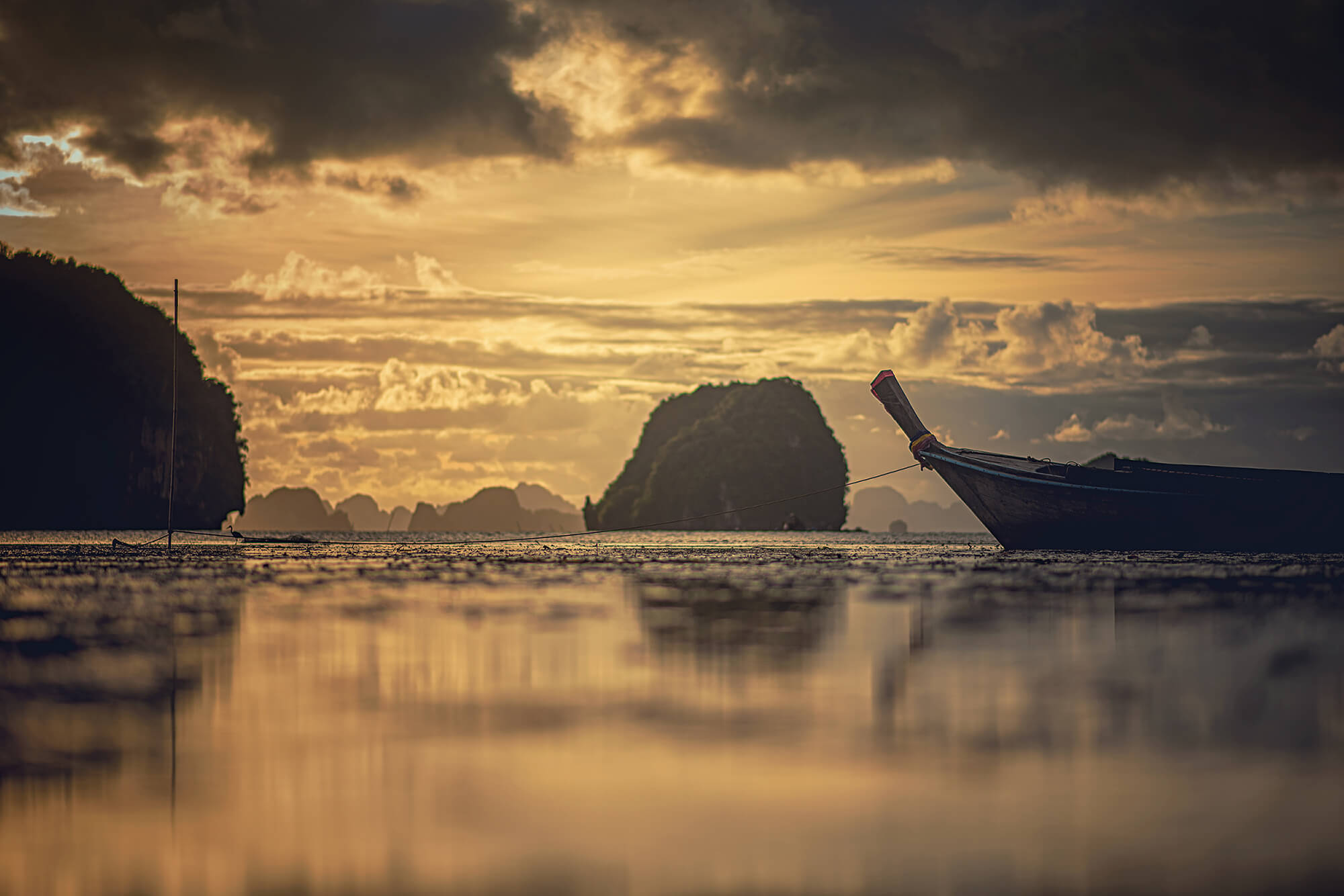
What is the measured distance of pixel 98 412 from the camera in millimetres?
117438

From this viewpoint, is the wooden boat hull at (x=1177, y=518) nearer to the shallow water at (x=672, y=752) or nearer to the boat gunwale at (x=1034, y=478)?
the boat gunwale at (x=1034, y=478)

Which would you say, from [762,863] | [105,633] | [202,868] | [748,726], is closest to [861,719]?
[748,726]

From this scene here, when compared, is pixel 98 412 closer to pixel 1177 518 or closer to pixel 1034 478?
pixel 1034 478

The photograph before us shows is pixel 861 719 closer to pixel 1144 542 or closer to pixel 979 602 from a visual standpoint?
pixel 979 602

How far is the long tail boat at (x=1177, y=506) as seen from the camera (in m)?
43.9

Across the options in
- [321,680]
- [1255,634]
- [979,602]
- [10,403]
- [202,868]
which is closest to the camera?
[202,868]

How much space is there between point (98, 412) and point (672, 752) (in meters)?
125

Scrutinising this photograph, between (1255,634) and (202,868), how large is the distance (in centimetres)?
1387

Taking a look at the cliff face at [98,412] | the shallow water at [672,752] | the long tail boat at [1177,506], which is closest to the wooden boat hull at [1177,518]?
the long tail boat at [1177,506]

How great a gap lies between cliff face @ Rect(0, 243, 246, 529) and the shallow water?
10622cm

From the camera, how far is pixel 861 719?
934cm

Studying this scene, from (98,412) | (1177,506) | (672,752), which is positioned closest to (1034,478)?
(1177,506)

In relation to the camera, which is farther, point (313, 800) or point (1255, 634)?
point (1255, 634)

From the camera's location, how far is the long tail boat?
144 ft
